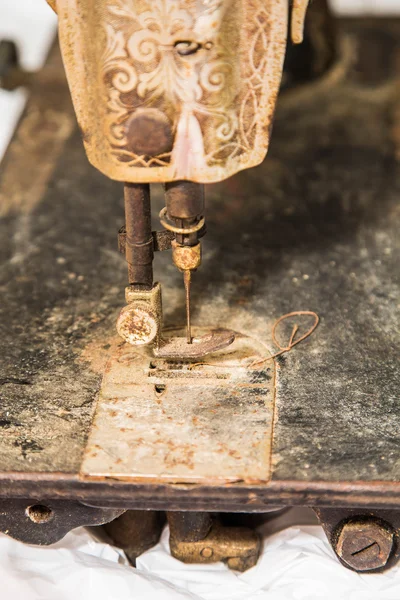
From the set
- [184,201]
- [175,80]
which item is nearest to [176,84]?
[175,80]

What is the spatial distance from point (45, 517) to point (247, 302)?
20.0 inches

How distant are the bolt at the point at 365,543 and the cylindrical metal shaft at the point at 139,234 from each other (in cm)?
47

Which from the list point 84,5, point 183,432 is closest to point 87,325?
point 183,432

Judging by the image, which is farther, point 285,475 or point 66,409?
point 66,409

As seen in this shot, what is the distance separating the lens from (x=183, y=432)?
1528 mm

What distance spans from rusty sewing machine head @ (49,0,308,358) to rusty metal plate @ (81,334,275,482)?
0.27 metres

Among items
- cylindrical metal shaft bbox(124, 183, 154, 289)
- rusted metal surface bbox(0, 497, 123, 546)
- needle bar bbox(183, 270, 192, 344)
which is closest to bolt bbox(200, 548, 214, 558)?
rusted metal surface bbox(0, 497, 123, 546)

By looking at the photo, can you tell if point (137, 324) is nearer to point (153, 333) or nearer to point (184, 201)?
point (153, 333)

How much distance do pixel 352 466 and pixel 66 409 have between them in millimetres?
432

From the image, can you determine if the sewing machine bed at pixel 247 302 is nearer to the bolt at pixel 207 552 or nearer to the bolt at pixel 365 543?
the bolt at pixel 365 543

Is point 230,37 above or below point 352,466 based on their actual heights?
above

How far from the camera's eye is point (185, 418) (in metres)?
1.55

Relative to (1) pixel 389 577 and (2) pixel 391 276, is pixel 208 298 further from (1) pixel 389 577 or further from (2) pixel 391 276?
(1) pixel 389 577

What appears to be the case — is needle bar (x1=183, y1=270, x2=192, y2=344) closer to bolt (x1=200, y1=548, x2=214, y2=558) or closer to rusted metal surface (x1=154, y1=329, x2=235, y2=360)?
rusted metal surface (x1=154, y1=329, x2=235, y2=360)
